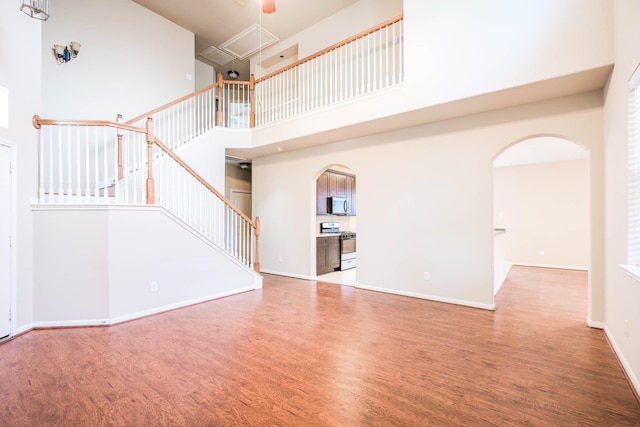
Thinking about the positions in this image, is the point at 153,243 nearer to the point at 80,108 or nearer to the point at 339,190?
the point at 80,108

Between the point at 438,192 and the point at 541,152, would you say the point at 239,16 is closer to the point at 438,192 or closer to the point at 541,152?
the point at 438,192

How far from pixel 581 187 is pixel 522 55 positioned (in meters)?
5.94

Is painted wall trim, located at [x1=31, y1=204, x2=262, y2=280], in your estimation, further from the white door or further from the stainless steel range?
the stainless steel range

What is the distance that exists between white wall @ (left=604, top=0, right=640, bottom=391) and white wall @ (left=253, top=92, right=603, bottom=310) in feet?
1.38

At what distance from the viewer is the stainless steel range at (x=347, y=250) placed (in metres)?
7.01

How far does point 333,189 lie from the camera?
7.16m

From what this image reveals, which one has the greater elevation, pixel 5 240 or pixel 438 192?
pixel 438 192

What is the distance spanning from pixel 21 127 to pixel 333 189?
5.35m

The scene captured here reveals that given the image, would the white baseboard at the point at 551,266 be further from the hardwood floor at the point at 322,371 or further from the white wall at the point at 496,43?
the white wall at the point at 496,43

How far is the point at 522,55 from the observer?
3.15m

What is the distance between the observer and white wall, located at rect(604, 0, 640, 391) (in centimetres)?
223

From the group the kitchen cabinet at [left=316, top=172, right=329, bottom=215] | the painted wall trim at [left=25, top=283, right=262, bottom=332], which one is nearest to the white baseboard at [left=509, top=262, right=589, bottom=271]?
the kitchen cabinet at [left=316, top=172, right=329, bottom=215]

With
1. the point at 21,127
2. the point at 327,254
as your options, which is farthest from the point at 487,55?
the point at 21,127

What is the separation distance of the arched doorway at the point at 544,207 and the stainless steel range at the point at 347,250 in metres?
3.54
